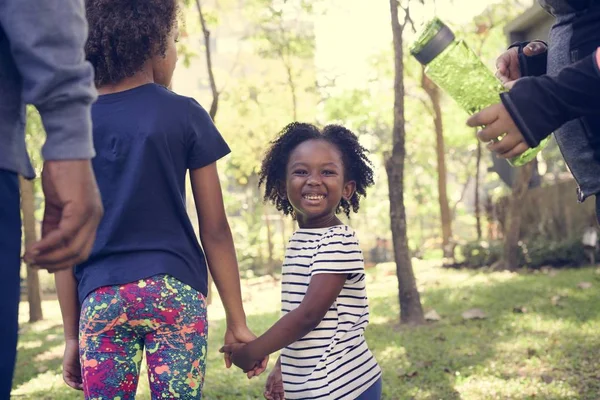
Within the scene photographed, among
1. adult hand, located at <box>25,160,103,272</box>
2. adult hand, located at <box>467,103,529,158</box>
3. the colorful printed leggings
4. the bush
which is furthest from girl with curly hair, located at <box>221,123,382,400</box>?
the bush

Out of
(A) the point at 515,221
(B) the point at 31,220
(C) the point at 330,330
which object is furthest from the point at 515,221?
(C) the point at 330,330

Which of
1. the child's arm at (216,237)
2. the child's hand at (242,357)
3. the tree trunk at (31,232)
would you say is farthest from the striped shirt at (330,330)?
the tree trunk at (31,232)

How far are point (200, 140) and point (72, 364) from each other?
2.79 feet

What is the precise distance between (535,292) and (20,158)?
752 centimetres

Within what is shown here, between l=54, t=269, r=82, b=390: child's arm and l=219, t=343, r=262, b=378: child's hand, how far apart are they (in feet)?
1.65

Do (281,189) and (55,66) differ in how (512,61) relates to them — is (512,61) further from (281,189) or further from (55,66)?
(55,66)

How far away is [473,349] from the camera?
5.57 m

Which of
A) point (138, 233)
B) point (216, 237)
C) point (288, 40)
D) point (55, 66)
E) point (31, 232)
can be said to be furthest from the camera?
point (288, 40)

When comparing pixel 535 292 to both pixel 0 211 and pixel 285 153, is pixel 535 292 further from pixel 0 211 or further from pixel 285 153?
pixel 0 211

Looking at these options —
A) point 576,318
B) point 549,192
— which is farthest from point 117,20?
point 549,192

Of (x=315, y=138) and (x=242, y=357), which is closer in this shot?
(x=242, y=357)

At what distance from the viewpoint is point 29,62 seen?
4.74 ft

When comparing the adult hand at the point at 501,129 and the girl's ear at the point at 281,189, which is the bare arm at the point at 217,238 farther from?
the adult hand at the point at 501,129

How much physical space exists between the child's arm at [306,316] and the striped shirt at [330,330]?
0.04 meters
